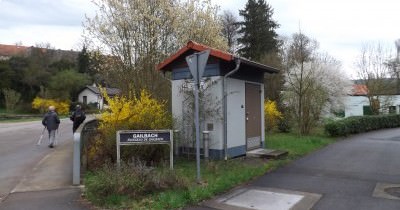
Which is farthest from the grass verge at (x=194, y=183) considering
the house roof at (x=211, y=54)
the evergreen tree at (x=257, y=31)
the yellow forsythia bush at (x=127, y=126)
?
the evergreen tree at (x=257, y=31)

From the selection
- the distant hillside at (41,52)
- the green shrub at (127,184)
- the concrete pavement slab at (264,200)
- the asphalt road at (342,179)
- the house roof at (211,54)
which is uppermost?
the distant hillside at (41,52)

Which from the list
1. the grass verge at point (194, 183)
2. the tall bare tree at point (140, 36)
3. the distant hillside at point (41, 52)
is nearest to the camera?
the grass verge at point (194, 183)

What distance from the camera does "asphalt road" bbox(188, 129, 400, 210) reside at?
7.37 m

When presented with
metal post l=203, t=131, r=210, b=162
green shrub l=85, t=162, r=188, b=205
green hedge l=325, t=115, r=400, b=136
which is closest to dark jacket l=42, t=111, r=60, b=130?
metal post l=203, t=131, r=210, b=162

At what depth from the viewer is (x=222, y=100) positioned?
462 inches

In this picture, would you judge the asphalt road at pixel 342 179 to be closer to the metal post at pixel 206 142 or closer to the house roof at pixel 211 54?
the metal post at pixel 206 142

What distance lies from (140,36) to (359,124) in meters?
15.0

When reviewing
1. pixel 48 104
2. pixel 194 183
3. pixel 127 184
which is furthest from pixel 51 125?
pixel 48 104

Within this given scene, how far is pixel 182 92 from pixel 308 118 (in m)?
11.2

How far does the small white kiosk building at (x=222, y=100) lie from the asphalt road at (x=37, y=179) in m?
3.83

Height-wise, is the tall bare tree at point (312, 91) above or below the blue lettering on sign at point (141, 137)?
above

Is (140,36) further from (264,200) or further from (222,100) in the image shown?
(264,200)

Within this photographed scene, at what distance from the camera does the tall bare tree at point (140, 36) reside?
55.5 feet

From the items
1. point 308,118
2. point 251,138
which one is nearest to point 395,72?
point 308,118
